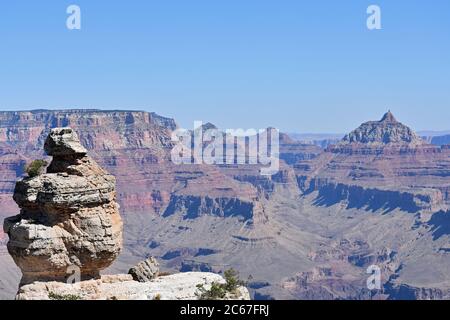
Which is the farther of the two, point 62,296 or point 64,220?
point 64,220

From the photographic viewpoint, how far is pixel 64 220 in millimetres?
36250

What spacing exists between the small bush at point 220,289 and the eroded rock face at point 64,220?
4.72m

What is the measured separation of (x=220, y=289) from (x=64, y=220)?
804 centimetres

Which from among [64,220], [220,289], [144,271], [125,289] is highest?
[64,220]

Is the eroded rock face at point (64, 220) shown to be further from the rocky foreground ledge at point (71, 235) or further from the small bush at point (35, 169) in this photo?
the small bush at point (35, 169)

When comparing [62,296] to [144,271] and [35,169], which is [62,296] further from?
[144,271]

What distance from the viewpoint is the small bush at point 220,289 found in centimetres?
3619

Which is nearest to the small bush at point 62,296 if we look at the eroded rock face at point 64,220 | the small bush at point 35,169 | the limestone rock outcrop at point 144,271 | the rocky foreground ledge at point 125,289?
the rocky foreground ledge at point 125,289

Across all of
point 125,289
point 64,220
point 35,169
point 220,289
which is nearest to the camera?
point 64,220

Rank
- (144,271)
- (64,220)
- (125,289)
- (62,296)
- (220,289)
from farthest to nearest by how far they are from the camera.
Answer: (144,271) → (125,289) → (220,289) → (64,220) → (62,296)

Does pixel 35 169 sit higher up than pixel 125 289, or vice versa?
pixel 35 169

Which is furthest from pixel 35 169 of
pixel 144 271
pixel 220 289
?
pixel 220 289

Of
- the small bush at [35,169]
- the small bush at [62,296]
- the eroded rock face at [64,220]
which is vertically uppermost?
the small bush at [35,169]
